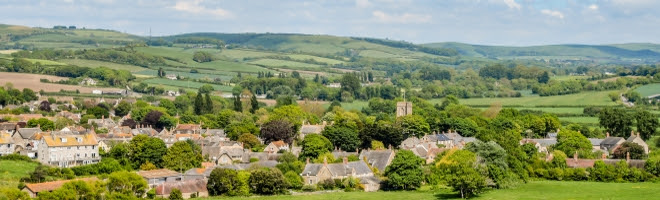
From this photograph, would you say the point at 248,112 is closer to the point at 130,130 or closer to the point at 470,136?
the point at 130,130

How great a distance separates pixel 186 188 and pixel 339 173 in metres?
13.8

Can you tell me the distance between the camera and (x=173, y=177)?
7694cm

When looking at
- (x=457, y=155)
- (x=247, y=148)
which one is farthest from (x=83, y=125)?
(x=457, y=155)

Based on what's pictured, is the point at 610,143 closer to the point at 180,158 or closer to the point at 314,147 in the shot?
the point at 314,147

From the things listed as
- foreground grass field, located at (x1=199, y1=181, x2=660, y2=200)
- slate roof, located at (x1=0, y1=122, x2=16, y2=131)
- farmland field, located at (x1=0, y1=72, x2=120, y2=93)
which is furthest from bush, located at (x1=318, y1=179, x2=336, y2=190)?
farmland field, located at (x1=0, y1=72, x2=120, y2=93)

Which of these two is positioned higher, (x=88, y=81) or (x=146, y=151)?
(x=146, y=151)

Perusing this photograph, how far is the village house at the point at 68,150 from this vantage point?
84.6 meters

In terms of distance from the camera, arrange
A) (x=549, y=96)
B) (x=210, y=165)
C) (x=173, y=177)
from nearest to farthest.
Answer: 1. (x=173, y=177)
2. (x=210, y=165)
3. (x=549, y=96)

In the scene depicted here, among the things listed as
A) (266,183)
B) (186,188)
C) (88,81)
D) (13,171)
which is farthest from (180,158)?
(88,81)

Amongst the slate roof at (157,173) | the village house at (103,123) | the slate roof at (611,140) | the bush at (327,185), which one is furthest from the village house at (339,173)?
the village house at (103,123)

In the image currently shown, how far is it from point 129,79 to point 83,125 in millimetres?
77261

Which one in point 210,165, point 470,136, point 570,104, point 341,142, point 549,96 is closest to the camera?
point 210,165

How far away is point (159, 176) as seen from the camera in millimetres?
75375

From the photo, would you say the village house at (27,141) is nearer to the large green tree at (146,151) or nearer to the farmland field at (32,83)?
the large green tree at (146,151)
